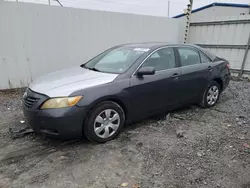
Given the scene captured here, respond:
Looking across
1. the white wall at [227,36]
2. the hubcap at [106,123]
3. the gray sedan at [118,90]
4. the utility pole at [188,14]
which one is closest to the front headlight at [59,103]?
the gray sedan at [118,90]

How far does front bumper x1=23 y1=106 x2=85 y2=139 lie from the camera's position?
2.92m

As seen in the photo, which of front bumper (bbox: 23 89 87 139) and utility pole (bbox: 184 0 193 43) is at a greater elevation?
utility pole (bbox: 184 0 193 43)

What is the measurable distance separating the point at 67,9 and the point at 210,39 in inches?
230

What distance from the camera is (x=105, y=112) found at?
3246mm

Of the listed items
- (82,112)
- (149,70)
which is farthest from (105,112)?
(149,70)

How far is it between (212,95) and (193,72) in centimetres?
96

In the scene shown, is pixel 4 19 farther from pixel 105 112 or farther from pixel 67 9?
pixel 105 112

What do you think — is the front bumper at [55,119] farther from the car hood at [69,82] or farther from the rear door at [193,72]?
the rear door at [193,72]

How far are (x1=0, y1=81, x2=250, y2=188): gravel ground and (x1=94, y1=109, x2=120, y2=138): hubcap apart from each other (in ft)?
0.60

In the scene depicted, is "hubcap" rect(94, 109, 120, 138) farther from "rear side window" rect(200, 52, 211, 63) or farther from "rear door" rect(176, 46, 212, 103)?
"rear side window" rect(200, 52, 211, 63)

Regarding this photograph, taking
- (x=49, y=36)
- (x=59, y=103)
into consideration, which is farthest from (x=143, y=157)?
(x=49, y=36)

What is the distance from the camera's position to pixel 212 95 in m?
4.92

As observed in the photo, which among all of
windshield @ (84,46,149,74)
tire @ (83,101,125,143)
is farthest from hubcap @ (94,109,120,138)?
windshield @ (84,46,149,74)

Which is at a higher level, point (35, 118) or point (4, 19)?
point (4, 19)
